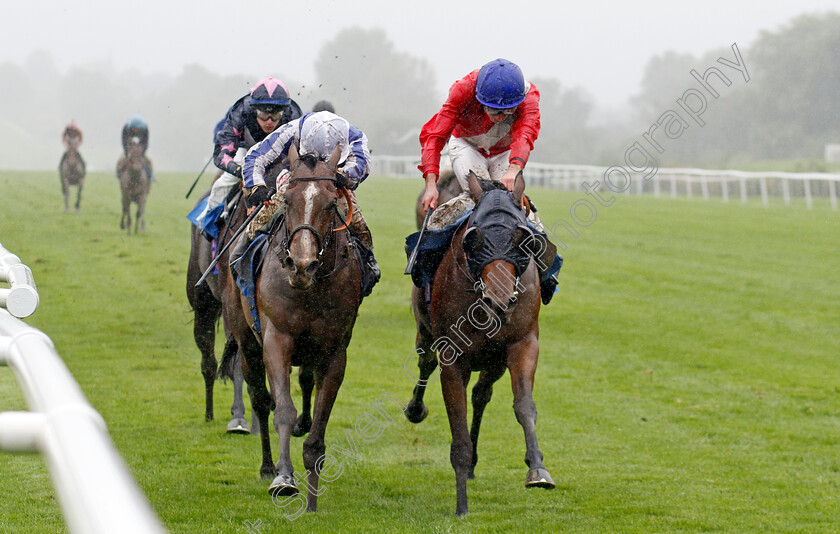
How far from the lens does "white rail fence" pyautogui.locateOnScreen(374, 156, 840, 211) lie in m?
26.2

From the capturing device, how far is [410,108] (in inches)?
2120

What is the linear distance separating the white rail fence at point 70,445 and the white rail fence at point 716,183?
21.4m

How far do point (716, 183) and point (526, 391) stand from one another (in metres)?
26.9

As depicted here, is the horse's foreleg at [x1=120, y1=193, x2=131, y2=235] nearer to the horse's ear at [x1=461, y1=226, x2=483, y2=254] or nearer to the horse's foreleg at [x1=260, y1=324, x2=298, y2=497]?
the horse's foreleg at [x1=260, y1=324, x2=298, y2=497]

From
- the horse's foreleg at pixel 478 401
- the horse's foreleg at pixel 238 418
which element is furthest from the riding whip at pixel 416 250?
the horse's foreleg at pixel 238 418

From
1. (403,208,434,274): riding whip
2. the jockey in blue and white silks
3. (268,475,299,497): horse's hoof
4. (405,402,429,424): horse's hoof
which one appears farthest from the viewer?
(405,402,429,424): horse's hoof

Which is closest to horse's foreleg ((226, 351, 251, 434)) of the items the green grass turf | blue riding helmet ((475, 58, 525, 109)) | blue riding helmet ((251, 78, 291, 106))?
the green grass turf

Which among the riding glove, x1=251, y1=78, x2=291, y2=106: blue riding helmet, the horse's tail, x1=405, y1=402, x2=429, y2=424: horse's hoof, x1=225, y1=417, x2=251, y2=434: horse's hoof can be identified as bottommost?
x1=225, y1=417, x2=251, y2=434: horse's hoof

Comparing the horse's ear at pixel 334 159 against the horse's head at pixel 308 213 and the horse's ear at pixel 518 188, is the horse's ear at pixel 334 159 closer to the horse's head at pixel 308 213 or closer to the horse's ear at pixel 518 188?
the horse's head at pixel 308 213

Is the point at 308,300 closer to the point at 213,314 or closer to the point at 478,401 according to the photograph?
the point at 478,401

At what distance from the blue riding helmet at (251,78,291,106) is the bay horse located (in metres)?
1.75

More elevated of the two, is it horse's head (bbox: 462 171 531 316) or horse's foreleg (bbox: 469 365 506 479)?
horse's head (bbox: 462 171 531 316)

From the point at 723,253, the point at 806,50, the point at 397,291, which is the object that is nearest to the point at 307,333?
the point at 397,291

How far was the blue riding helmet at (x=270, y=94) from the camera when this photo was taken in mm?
6734
